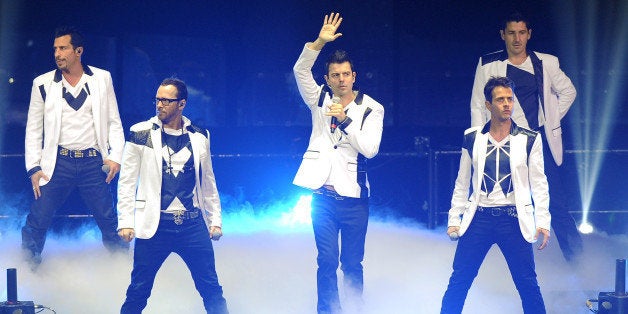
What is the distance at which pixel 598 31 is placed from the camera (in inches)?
482

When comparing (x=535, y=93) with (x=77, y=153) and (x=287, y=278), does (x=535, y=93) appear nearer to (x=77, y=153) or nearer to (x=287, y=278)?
(x=287, y=278)

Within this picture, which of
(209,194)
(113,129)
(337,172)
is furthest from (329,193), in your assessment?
(113,129)

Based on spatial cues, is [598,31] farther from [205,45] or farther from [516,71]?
[205,45]

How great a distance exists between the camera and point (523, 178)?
7176 mm

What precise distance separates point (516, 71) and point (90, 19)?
4.86 m

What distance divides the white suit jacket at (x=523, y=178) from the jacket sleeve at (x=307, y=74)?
126cm

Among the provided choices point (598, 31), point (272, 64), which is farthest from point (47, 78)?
point (598, 31)

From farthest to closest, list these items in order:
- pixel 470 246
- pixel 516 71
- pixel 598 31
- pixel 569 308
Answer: pixel 598 31 < pixel 516 71 < pixel 569 308 < pixel 470 246

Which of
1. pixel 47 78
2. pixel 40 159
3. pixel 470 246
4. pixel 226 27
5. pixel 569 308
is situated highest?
pixel 226 27

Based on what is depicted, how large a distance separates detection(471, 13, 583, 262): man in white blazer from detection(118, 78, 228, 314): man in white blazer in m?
2.66

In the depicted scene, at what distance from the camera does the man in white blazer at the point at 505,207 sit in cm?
711

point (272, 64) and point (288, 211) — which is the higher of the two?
point (272, 64)

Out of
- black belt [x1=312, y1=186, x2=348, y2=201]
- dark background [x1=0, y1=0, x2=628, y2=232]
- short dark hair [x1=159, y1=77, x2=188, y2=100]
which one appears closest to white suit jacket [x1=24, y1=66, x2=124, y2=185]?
short dark hair [x1=159, y1=77, x2=188, y2=100]

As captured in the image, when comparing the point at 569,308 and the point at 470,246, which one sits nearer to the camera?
the point at 470,246
